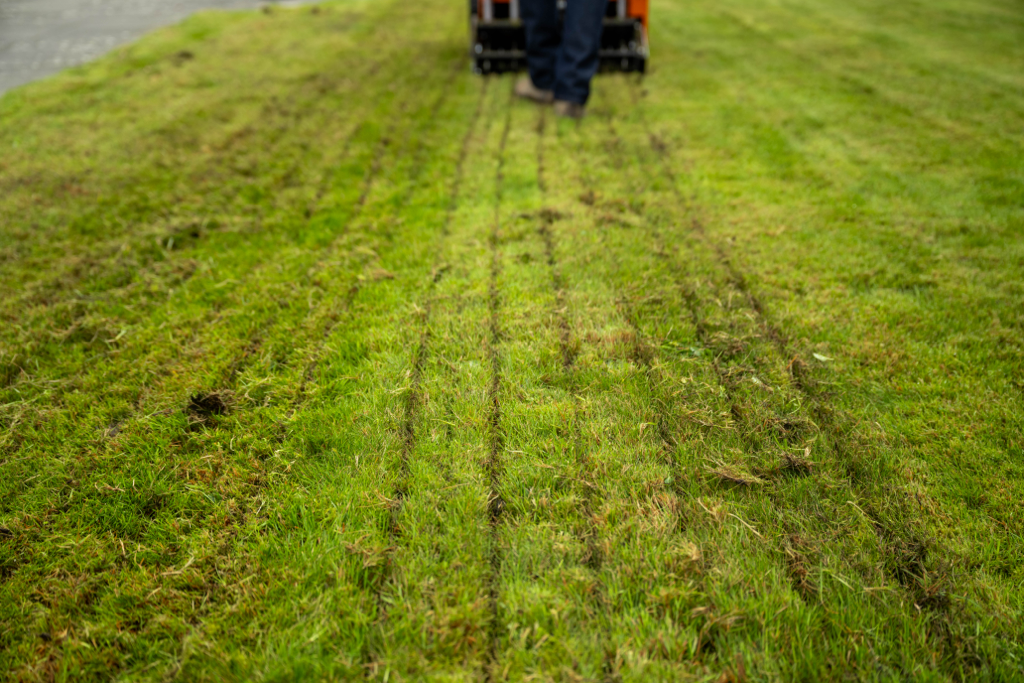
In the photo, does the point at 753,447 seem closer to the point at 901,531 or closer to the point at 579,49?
the point at 901,531

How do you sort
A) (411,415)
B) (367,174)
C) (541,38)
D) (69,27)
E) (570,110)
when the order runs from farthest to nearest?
(69,27) < (541,38) < (570,110) < (367,174) < (411,415)

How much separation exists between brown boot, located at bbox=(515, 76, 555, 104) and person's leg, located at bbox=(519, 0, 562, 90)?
0.05m

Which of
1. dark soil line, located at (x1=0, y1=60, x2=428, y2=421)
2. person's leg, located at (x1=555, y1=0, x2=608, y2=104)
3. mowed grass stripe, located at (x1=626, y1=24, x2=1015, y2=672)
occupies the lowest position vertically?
mowed grass stripe, located at (x1=626, y1=24, x2=1015, y2=672)

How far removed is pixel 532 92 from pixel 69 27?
7.19 metres

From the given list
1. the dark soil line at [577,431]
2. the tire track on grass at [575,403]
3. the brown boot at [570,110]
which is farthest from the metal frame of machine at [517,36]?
the dark soil line at [577,431]

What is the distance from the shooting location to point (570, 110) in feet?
17.0

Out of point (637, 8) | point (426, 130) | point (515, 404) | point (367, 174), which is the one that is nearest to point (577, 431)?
point (515, 404)

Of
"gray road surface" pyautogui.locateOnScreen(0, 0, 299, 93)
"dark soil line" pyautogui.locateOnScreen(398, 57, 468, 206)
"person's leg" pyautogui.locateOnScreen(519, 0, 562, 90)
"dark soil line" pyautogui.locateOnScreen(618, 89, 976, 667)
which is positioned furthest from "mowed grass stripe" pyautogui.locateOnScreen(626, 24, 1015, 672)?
"gray road surface" pyautogui.locateOnScreen(0, 0, 299, 93)

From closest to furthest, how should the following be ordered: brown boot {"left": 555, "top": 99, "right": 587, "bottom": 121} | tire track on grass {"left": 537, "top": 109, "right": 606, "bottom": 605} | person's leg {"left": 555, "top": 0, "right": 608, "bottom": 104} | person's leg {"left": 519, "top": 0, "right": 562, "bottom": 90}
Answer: tire track on grass {"left": 537, "top": 109, "right": 606, "bottom": 605}, person's leg {"left": 555, "top": 0, "right": 608, "bottom": 104}, brown boot {"left": 555, "top": 99, "right": 587, "bottom": 121}, person's leg {"left": 519, "top": 0, "right": 562, "bottom": 90}

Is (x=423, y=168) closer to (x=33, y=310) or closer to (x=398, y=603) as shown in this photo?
(x=33, y=310)

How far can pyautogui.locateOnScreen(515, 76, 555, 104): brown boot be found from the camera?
5596mm

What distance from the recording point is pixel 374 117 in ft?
17.1

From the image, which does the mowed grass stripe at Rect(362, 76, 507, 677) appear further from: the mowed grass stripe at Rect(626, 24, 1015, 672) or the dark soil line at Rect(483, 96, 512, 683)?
the mowed grass stripe at Rect(626, 24, 1015, 672)

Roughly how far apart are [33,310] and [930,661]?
3.62 meters
